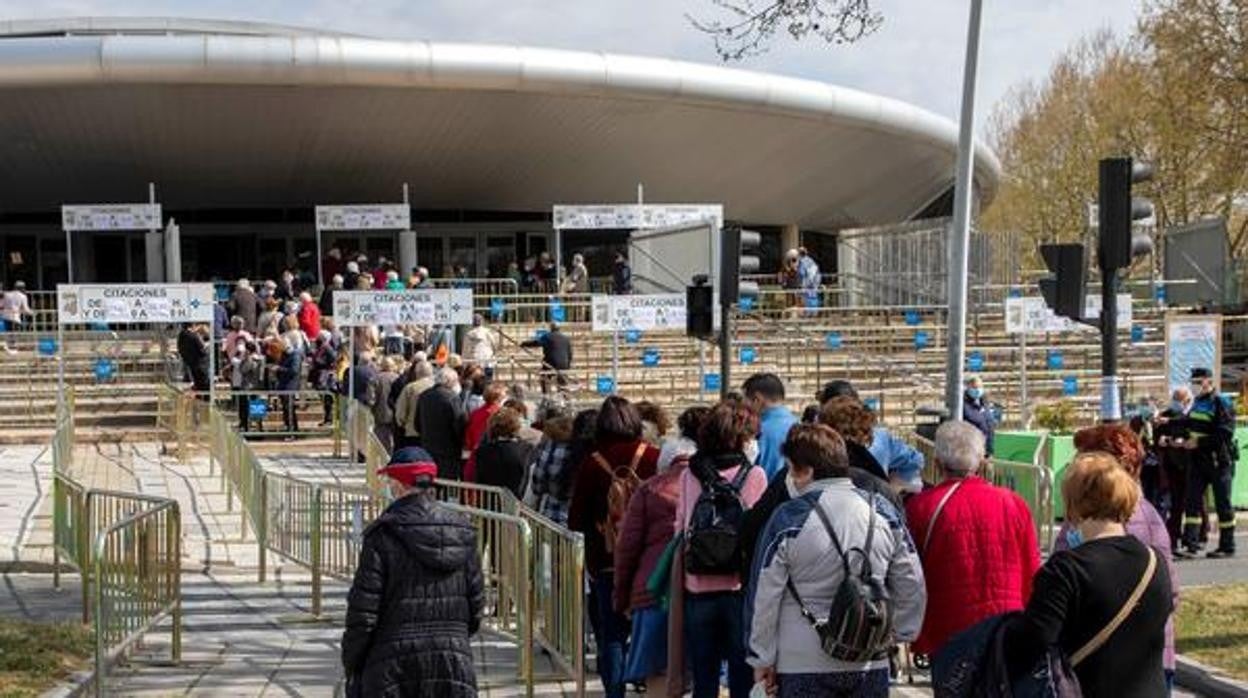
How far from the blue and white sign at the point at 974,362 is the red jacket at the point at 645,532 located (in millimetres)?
24172

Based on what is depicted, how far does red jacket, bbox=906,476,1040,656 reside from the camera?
6.75m

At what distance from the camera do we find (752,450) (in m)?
8.60

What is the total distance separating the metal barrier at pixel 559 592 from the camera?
8758 mm

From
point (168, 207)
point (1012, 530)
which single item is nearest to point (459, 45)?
point (168, 207)

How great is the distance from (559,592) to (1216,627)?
17.1 feet

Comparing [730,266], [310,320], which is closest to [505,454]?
[730,266]

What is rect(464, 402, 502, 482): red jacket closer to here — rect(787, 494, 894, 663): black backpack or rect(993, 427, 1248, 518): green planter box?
rect(993, 427, 1248, 518): green planter box

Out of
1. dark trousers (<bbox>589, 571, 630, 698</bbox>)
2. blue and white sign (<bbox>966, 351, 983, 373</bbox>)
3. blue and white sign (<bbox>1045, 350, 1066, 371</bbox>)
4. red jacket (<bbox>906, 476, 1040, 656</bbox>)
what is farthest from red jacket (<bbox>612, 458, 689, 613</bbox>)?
blue and white sign (<bbox>1045, 350, 1066, 371</bbox>)

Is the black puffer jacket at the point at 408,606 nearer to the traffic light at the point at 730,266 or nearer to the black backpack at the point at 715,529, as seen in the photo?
the black backpack at the point at 715,529

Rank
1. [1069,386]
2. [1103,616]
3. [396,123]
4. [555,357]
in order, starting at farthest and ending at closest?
[396,123], [1069,386], [555,357], [1103,616]

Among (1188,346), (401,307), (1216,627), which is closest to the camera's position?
(1216,627)

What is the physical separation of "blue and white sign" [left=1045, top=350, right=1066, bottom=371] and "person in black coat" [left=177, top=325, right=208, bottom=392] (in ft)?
50.9

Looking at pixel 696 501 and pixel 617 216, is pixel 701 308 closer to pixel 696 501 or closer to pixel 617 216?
pixel 696 501

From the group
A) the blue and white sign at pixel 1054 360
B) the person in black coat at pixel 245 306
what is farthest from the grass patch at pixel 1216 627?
the person in black coat at pixel 245 306
